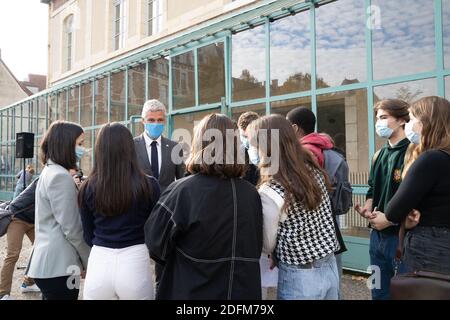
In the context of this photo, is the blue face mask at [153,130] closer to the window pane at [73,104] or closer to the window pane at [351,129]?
the window pane at [351,129]

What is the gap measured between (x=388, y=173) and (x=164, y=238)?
174 cm

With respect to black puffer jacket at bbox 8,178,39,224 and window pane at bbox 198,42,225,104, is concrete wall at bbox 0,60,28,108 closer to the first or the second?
window pane at bbox 198,42,225,104

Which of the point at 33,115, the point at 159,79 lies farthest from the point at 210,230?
the point at 33,115

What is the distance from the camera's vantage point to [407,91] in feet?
15.9

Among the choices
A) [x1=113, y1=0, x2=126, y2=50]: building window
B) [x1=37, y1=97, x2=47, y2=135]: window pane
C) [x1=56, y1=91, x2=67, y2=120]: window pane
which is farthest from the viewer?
[x1=37, y1=97, x2=47, y2=135]: window pane

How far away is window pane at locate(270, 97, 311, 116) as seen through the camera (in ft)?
19.1

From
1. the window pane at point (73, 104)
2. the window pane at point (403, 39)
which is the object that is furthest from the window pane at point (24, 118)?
the window pane at point (403, 39)

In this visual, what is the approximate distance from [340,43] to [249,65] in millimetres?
1671

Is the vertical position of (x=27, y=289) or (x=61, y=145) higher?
(x=61, y=145)

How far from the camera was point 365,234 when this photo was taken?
5137 millimetres

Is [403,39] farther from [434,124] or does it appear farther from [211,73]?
[211,73]

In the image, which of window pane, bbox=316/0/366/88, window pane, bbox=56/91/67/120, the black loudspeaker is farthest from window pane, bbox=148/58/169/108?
window pane, bbox=56/91/67/120

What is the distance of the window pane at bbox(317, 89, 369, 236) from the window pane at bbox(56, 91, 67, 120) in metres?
9.35

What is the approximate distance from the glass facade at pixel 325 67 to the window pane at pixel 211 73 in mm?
19
